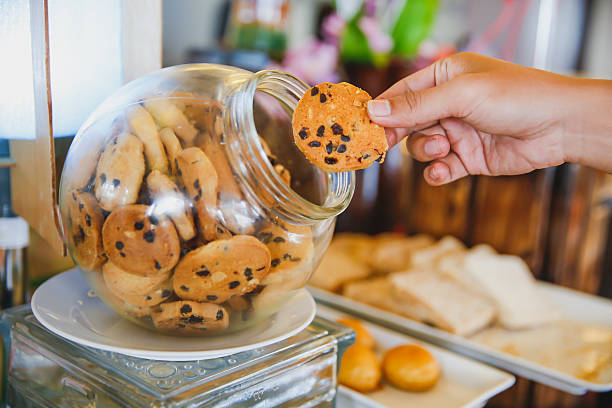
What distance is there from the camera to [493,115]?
2.01ft

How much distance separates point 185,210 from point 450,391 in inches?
21.1

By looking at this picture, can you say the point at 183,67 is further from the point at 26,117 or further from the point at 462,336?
the point at 462,336

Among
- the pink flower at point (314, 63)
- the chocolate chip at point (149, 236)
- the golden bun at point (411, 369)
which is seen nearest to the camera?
the chocolate chip at point (149, 236)

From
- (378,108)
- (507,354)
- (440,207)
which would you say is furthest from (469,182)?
(378,108)

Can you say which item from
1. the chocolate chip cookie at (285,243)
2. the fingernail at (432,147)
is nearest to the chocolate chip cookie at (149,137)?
the chocolate chip cookie at (285,243)

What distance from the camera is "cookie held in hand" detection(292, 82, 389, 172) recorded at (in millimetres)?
500

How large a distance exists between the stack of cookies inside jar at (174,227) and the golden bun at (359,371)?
1.04 ft

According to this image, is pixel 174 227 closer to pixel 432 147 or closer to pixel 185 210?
pixel 185 210

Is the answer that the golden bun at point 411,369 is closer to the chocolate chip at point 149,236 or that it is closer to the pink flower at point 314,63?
the chocolate chip at point 149,236

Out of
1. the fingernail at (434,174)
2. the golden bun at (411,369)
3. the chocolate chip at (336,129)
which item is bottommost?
the golden bun at (411,369)

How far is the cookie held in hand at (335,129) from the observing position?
50 cm

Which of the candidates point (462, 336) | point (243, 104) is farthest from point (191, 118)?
point (462, 336)

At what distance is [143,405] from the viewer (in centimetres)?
44

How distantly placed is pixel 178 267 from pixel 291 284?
12cm
